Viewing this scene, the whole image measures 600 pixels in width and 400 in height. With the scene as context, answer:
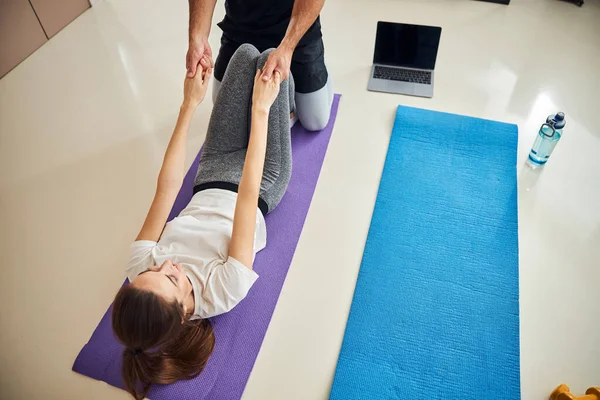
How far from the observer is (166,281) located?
1.42 meters

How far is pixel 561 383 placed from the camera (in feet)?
5.67

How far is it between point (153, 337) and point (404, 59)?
2.29m

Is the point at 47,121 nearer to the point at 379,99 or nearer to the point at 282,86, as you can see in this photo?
the point at 282,86

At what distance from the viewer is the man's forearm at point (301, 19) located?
2.02 m

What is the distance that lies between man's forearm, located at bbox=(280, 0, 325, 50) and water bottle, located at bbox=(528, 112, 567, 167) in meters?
1.25

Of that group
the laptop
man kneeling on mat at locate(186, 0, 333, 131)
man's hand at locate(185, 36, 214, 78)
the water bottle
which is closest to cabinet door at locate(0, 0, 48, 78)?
man kneeling on mat at locate(186, 0, 333, 131)

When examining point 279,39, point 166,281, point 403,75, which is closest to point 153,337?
point 166,281

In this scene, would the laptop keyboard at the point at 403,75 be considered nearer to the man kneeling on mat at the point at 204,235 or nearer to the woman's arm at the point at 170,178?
the man kneeling on mat at the point at 204,235

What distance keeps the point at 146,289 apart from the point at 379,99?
6.31 feet

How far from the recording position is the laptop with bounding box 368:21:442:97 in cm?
272

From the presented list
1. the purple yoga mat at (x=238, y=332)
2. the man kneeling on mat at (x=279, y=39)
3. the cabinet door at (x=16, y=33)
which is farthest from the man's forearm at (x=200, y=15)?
the cabinet door at (x=16, y=33)

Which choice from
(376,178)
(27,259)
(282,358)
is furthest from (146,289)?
(376,178)

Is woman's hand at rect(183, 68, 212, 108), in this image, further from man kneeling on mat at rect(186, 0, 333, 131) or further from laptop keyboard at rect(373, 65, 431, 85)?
laptop keyboard at rect(373, 65, 431, 85)

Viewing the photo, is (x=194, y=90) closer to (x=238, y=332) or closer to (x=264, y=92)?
(x=264, y=92)
